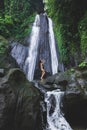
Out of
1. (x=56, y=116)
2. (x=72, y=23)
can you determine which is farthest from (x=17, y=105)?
(x=72, y=23)

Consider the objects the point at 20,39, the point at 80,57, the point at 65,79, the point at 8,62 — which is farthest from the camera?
the point at 20,39

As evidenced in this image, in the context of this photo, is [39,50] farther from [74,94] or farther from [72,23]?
[74,94]

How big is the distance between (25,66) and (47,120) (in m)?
7.37

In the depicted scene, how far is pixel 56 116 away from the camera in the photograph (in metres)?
12.1

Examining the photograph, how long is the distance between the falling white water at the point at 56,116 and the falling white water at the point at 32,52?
18.4ft

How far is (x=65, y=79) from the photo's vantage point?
42.5ft

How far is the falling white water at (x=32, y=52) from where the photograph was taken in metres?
18.6

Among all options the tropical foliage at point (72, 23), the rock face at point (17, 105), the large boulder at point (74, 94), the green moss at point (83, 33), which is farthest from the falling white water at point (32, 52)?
the rock face at point (17, 105)

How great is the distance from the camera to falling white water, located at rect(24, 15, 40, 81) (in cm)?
1856

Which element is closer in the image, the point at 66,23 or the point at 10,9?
the point at 66,23

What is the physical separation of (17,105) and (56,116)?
2.16 metres

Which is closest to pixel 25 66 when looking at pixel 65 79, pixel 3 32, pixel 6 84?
pixel 3 32

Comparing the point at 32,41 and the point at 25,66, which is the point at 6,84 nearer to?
the point at 25,66

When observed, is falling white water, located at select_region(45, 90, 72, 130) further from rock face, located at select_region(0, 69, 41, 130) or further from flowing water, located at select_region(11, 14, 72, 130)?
flowing water, located at select_region(11, 14, 72, 130)
